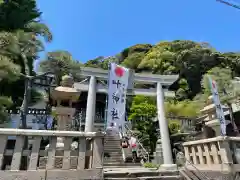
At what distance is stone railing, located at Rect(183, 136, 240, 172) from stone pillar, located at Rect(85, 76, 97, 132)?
7.05m

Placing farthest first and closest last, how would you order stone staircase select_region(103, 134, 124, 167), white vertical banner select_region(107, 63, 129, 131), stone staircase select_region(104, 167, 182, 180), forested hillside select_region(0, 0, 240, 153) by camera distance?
1. stone staircase select_region(103, 134, 124, 167)
2. forested hillside select_region(0, 0, 240, 153)
3. white vertical banner select_region(107, 63, 129, 131)
4. stone staircase select_region(104, 167, 182, 180)

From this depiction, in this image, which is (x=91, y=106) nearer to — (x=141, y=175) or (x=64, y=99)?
(x=64, y=99)

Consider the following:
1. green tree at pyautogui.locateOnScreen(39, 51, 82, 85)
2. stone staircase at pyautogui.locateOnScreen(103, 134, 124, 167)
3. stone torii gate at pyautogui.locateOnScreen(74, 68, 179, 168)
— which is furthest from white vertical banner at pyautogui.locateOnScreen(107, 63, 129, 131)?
green tree at pyautogui.locateOnScreen(39, 51, 82, 85)

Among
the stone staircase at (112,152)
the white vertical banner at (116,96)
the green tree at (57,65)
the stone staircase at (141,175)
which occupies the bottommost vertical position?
the stone staircase at (141,175)

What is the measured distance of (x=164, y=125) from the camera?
12023mm

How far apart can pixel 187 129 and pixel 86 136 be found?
1398 cm

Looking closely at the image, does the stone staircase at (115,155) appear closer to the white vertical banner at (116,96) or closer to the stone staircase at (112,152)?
the stone staircase at (112,152)

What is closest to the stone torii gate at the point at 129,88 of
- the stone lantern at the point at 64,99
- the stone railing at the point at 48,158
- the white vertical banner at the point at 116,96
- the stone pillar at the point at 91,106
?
the stone pillar at the point at 91,106

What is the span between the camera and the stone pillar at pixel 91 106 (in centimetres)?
1202

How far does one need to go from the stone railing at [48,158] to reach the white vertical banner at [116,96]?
6.14 ft

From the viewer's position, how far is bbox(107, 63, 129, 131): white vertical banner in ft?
21.0

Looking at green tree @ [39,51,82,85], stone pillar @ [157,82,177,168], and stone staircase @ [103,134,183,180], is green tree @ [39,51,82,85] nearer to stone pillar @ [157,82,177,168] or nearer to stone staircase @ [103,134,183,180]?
stone staircase @ [103,134,183,180]

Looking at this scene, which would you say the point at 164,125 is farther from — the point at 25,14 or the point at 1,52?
the point at 25,14

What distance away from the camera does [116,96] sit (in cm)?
687
